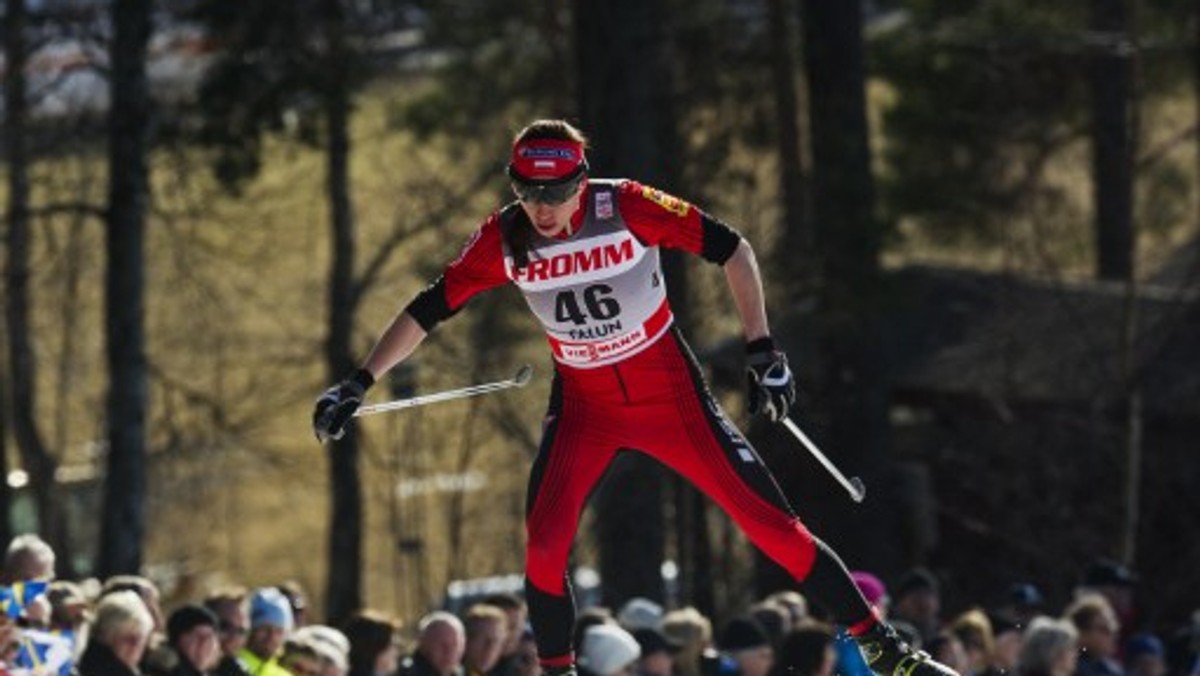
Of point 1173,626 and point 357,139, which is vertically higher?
point 357,139

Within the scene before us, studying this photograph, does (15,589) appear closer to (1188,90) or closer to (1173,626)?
(1173,626)

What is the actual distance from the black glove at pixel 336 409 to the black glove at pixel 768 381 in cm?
138

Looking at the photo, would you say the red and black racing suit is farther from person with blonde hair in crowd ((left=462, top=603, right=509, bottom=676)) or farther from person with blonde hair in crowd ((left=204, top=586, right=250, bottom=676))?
person with blonde hair in crowd ((left=204, top=586, right=250, bottom=676))

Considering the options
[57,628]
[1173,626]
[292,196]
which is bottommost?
[1173,626]

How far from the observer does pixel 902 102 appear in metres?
30.0

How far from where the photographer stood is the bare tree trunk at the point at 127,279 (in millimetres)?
21734

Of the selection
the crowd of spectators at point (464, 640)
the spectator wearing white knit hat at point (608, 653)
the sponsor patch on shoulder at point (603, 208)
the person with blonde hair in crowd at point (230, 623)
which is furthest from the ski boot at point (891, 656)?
the person with blonde hair in crowd at point (230, 623)

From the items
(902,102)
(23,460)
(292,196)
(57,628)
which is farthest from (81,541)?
(57,628)

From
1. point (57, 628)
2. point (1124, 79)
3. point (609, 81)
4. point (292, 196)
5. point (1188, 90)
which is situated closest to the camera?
point (57, 628)

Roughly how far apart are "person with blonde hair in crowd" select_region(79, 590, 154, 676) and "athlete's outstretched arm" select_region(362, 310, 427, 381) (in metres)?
1.67

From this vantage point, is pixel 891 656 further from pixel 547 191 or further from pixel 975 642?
pixel 975 642

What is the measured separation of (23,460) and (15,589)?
16.4 meters

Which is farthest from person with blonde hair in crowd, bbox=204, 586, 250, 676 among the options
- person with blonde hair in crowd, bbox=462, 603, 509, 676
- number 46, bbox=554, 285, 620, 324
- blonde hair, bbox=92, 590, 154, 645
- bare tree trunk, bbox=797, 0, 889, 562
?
bare tree trunk, bbox=797, 0, 889, 562

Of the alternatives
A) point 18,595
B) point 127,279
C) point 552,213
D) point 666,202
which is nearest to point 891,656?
point 666,202
